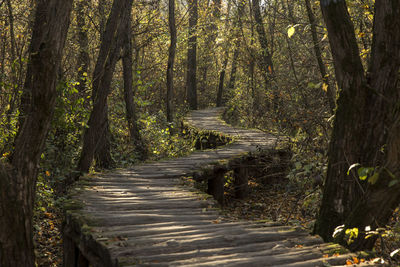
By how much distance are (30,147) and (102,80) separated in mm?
4275

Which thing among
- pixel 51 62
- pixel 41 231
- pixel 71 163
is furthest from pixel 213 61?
pixel 51 62

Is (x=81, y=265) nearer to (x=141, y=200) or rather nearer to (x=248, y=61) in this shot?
(x=141, y=200)

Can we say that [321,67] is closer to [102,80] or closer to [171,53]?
[102,80]

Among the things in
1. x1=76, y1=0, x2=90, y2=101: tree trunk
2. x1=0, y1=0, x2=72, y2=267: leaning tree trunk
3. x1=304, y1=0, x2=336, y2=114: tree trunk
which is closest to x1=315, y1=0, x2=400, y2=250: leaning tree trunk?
x1=304, y1=0, x2=336, y2=114: tree trunk

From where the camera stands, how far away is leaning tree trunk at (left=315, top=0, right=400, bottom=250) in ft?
14.3

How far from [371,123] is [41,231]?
5.72 m

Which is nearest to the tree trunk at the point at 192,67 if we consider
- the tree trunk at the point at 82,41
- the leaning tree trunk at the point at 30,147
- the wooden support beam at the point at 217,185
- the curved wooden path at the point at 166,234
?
the tree trunk at the point at 82,41

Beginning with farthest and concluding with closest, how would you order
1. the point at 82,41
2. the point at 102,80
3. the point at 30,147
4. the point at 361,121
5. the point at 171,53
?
the point at 171,53 < the point at 82,41 < the point at 102,80 < the point at 30,147 < the point at 361,121

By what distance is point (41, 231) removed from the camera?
24.0 feet

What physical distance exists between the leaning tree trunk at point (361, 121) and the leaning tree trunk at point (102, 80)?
17.2 ft

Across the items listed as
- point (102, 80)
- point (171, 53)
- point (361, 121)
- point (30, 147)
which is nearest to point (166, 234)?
point (30, 147)

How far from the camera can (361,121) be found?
4559mm

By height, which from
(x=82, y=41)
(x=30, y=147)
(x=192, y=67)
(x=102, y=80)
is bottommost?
(x=30, y=147)

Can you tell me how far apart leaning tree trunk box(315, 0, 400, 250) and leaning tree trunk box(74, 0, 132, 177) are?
524 centimetres
